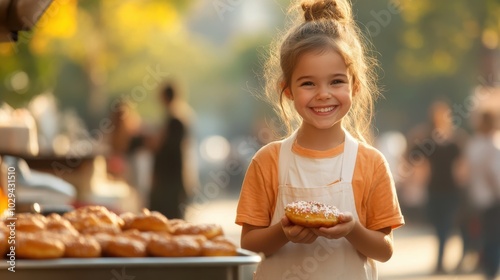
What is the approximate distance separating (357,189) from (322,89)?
384mm

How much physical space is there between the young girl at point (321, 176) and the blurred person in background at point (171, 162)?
1039 cm

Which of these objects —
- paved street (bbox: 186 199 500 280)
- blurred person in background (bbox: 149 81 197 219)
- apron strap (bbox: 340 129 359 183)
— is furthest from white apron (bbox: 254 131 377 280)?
blurred person in background (bbox: 149 81 197 219)

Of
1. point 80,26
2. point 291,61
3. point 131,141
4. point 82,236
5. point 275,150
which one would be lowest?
point 82,236

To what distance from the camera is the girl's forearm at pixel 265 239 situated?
4348 mm

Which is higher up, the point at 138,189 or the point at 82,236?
the point at 138,189

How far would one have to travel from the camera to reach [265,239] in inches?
173

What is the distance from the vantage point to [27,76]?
1709 centimetres

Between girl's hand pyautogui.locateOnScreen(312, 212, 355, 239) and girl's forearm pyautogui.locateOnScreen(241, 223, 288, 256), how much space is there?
0.22 m

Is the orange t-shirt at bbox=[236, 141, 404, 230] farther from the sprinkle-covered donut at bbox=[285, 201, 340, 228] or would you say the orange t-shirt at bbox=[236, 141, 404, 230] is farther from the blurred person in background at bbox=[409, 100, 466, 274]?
the blurred person in background at bbox=[409, 100, 466, 274]

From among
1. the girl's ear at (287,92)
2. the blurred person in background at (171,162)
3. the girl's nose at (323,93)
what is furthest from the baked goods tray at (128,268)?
the blurred person in background at (171,162)

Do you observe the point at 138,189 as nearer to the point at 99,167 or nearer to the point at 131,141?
the point at 131,141

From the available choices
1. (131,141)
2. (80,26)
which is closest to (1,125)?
(131,141)

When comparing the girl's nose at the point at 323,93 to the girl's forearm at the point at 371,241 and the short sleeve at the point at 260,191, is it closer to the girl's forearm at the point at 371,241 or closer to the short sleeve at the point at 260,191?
the short sleeve at the point at 260,191

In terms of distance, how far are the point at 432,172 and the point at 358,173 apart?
11.0 m
